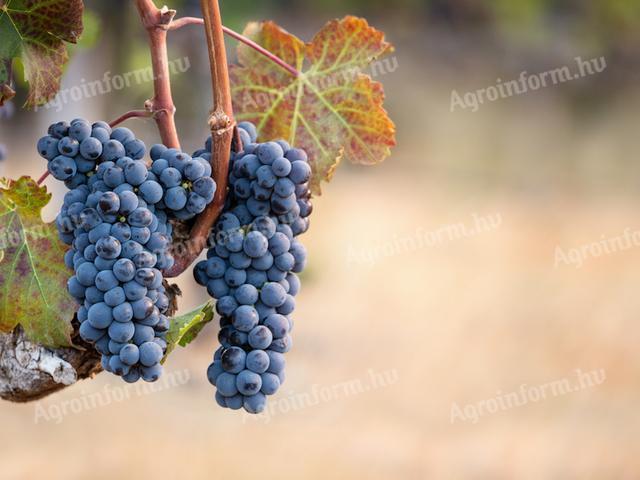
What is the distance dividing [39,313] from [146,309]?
0.12 meters

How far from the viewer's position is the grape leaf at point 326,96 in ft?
2.91

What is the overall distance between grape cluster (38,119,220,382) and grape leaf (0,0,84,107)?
0.06 m

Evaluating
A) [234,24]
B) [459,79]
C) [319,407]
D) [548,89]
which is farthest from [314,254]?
[548,89]

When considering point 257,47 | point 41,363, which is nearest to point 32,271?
point 41,363

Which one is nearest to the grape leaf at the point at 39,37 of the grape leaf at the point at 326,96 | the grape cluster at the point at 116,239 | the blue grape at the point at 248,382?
the grape cluster at the point at 116,239

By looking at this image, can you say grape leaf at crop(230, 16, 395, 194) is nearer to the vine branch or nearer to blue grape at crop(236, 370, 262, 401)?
the vine branch

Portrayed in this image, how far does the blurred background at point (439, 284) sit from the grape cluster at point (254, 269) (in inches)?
20.7

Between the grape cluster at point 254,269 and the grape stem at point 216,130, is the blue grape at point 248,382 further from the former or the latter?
the grape stem at point 216,130

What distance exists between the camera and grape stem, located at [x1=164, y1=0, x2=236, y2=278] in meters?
0.70

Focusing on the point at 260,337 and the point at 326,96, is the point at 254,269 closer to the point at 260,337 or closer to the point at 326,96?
the point at 260,337

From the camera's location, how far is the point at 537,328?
6.05 meters

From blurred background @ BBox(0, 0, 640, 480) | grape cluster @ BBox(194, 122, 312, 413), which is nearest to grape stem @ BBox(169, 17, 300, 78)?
grape cluster @ BBox(194, 122, 312, 413)

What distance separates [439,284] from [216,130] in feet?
19.6

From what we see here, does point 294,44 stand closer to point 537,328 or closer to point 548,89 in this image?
point 537,328
